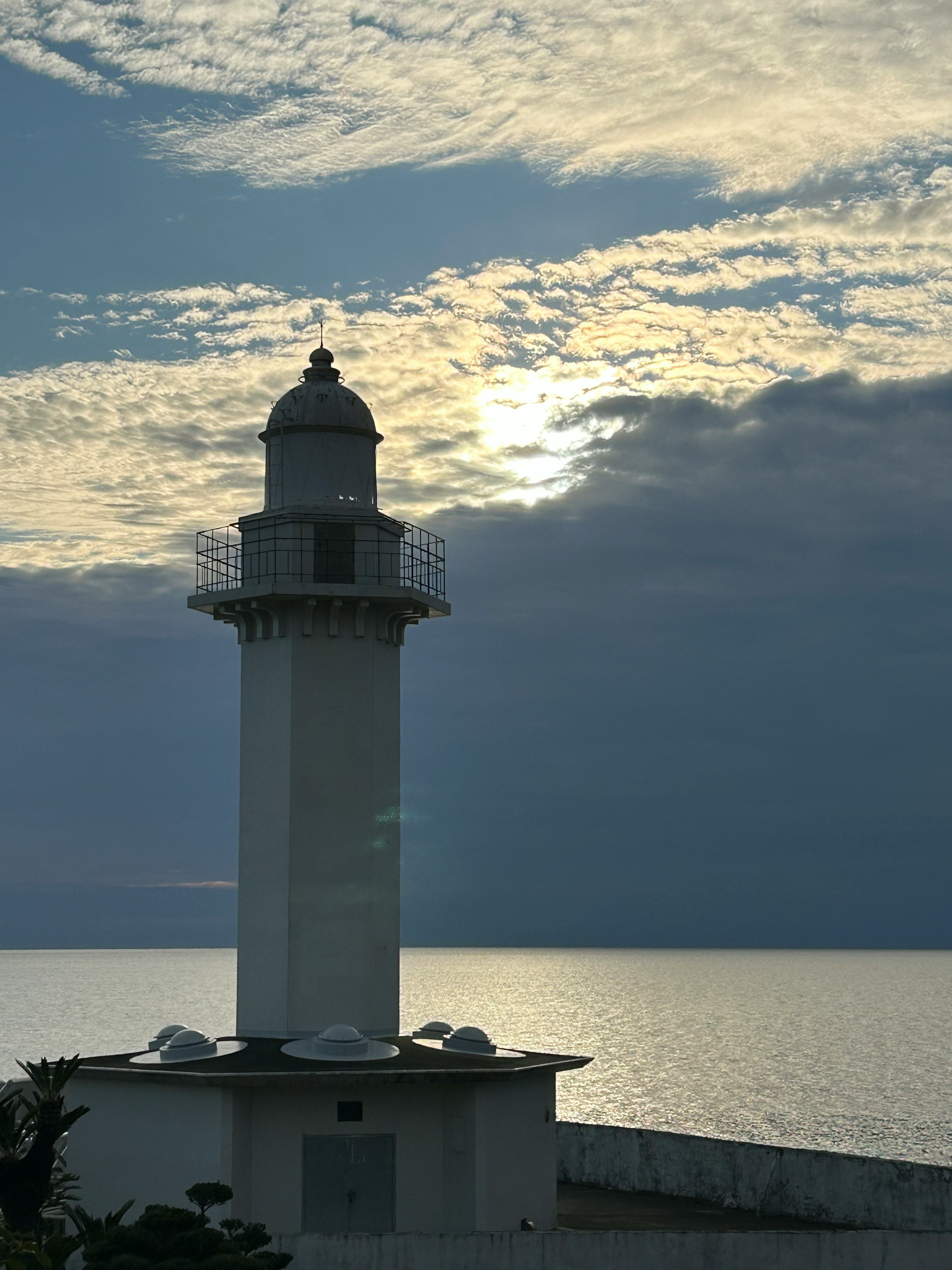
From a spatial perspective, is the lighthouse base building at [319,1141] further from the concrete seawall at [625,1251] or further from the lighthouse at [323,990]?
the concrete seawall at [625,1251]

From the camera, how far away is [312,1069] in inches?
988

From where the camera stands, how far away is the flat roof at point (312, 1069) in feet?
80.8

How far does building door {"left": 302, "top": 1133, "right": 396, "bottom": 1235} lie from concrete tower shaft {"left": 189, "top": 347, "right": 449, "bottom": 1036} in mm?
3425

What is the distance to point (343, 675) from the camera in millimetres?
29906

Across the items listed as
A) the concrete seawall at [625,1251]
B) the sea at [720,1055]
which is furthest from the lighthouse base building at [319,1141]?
the sea at [720,1055]

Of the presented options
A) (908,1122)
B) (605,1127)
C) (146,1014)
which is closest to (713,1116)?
(908,1122)

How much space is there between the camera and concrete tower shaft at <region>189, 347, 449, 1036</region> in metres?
29.0

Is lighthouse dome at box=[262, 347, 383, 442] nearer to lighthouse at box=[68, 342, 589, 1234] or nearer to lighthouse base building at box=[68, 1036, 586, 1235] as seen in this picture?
lighthouse at box=[68, 342, 589, 1234]

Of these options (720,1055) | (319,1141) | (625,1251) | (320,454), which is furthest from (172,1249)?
(720,1055)

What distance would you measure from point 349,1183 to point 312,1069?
2241 mm

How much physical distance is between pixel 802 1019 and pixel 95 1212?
150 m

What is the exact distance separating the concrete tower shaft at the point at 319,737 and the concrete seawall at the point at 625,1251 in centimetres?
710

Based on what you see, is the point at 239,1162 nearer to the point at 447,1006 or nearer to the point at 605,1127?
the point at 605,1127

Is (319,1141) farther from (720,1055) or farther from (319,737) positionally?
(720,1055)
